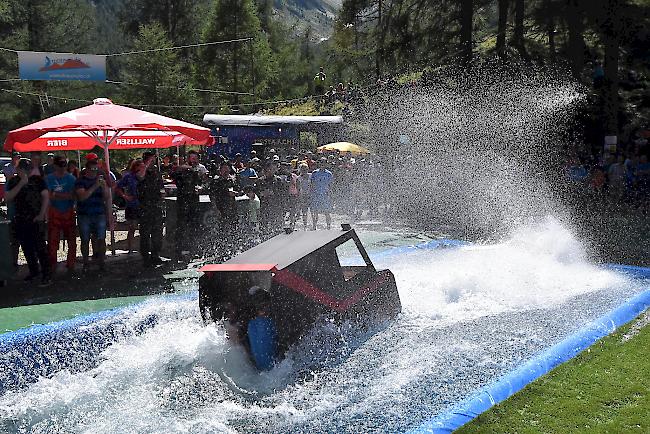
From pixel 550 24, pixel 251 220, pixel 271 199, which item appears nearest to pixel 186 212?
pixel 251 220

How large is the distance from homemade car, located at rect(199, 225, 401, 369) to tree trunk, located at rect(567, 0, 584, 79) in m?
17.1

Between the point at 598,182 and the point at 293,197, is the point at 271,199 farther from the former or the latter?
the point at 598,182

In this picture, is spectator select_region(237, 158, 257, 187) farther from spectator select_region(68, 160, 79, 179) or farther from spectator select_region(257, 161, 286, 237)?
spectator select_region(68, 160, 79, 179)

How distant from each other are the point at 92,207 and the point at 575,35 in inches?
692

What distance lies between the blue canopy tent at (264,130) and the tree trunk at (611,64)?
9339mm

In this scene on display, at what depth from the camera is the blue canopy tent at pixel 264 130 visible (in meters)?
→ 24.4

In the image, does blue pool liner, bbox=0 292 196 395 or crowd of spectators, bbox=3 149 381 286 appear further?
crowd of spectators, bbox=3 149 381 286

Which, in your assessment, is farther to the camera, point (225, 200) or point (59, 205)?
point (225, 200)

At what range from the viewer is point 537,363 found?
19.0 feet

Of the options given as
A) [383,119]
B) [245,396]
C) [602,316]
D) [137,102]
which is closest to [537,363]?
[602,316]

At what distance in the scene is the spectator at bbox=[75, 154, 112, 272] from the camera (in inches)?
387

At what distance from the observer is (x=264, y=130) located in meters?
24.6

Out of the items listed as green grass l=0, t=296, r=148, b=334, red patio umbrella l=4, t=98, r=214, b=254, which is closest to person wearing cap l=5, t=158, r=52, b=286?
red patio umbrella l=4, t=98, r=214, b=254

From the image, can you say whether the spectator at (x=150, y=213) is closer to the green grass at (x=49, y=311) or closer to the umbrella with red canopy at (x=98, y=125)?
the umbrella with red canopy at (x=98, y=125)
